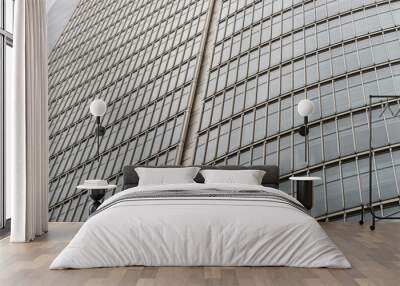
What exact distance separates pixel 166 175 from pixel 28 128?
7.47 ft

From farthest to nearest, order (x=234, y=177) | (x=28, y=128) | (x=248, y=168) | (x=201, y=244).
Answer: (x=248, y=168), (x=234, y=177), (x=28, y=128), (x=201, y=244)

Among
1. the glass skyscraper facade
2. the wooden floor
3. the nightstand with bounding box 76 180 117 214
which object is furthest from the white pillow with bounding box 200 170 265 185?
the wooden floor

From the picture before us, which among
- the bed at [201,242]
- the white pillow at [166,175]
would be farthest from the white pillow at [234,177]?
the bed at [201,242]

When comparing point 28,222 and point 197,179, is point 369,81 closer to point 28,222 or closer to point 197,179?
point 197,179

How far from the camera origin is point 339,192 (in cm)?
973

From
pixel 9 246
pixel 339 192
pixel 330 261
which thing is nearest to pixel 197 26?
pixel 339 192

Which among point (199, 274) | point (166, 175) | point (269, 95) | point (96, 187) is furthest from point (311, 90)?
point (199, 274)

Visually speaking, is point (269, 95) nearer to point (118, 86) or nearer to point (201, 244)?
point (118, 86)

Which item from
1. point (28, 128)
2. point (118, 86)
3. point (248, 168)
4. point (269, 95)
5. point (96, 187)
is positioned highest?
point (118, 86)

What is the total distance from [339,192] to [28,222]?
20.1 ft

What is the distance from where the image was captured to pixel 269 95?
12000 millimetres

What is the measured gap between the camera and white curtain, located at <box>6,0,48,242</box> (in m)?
6.10

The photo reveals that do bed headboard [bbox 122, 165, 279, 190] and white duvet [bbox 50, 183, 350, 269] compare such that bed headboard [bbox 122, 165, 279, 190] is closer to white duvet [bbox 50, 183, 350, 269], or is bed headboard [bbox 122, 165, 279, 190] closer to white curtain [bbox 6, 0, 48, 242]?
white curtain [bbox 6, 0, 48, 242]

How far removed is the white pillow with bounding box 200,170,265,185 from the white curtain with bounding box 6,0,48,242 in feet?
8.20
